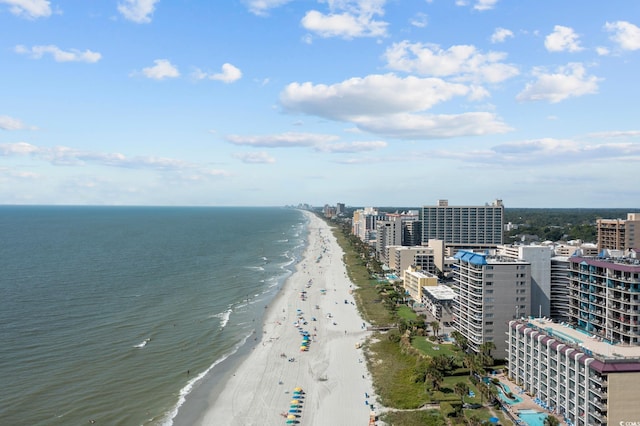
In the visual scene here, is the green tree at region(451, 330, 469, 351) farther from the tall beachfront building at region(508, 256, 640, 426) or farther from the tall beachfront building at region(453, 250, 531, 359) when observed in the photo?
the tall beachfront building at region(508, 256, 640, 426)

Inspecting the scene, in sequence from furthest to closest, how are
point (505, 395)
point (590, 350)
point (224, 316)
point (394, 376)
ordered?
point (224, 316)
point (394, 376)
point (505, 395)
point (590, 350)

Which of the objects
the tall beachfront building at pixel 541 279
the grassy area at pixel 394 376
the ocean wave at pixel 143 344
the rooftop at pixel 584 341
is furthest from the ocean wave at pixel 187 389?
the tall beachfront building at pixel 541 279

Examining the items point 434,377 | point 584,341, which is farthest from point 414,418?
point 584,341

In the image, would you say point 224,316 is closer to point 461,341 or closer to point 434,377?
point 461,341

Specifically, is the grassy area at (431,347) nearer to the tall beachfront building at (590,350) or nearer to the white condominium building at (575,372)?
the white condominium building at (575,372)

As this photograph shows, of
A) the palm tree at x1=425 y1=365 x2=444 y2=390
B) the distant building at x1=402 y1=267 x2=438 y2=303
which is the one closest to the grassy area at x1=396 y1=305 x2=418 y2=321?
the distant building at x1=402 y1=267 x2=438 y2=303

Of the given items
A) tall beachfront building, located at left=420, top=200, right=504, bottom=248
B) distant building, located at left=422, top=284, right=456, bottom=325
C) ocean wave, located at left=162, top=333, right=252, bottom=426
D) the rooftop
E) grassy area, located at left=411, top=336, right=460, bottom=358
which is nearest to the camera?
the rooftop
